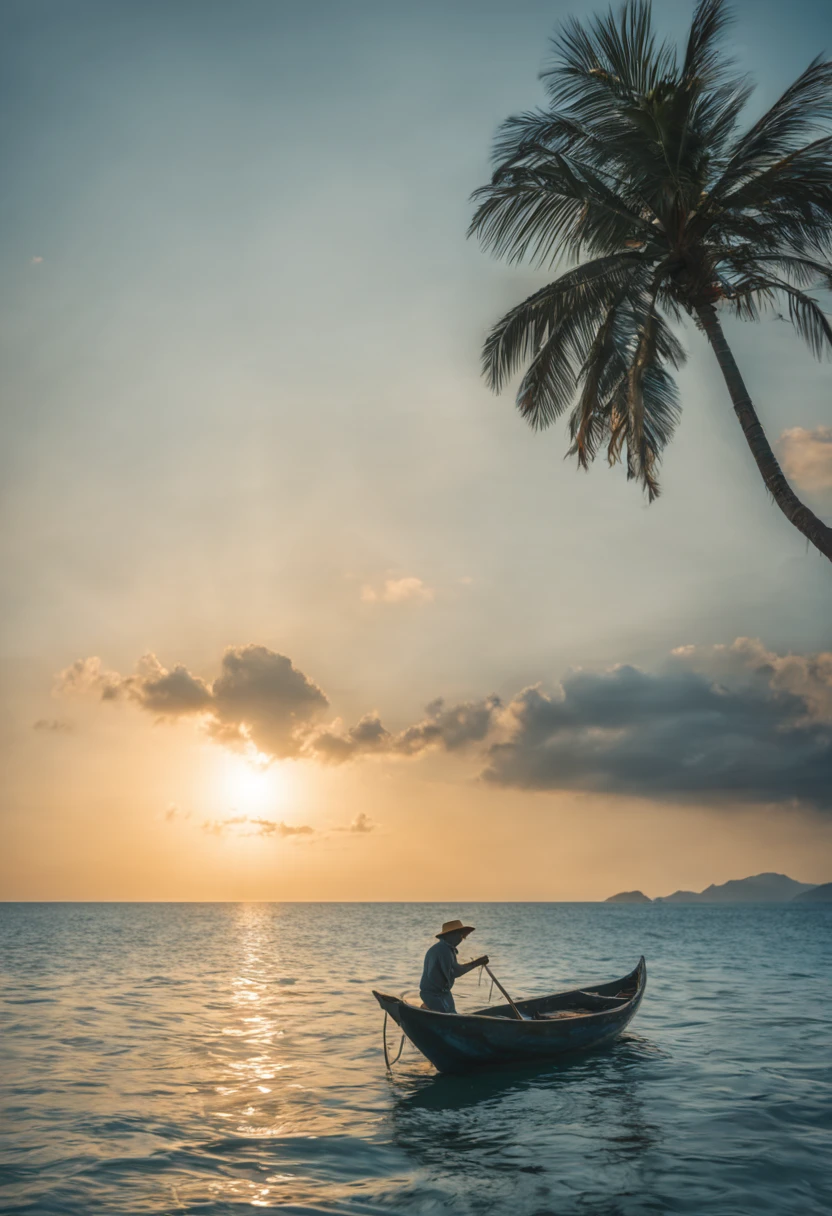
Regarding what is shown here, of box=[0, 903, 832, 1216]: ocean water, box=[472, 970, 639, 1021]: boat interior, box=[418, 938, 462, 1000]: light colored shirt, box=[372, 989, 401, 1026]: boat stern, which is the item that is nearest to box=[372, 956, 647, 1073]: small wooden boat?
box=[372, 989, 401, 1026]: boat stern

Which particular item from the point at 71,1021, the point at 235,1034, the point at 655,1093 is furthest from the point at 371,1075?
the point at 71,1021

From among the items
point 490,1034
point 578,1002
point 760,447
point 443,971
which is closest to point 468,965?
point 443,971

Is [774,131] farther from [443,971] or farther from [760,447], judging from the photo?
[443,971]

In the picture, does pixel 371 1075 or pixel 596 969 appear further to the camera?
pixel 596 969

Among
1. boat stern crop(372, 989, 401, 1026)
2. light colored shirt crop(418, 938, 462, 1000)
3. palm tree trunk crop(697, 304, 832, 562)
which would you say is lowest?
boat stern crop(372, 989, 401, 1026)

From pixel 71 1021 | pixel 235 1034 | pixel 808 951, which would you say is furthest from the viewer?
pixel 808 951

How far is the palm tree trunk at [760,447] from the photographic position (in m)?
10.5

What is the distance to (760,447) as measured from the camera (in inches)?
448

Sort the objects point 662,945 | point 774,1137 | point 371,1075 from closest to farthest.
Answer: point 774,1137 < point 371,1075 < point 662,945

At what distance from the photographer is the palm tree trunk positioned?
10453mm

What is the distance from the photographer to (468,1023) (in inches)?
512

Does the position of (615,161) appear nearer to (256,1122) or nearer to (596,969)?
(256,1122)

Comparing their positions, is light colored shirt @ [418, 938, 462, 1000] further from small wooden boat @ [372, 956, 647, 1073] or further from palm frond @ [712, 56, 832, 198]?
palm frond @ [712, 56, 832, 198]

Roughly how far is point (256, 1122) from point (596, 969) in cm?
2990
